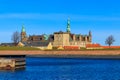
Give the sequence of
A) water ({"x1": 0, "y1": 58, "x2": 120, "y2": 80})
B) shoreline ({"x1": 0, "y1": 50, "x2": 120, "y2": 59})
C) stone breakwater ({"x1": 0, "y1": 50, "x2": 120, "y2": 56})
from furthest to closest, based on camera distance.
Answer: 1. stone breakwater ({"x1": 0, "y1": 50, "x2": 120, "y2": 56})
2. shoreline ({"x1": 0, "y1": 50, "x2": 120, "y2": 59})
3. water ({"x1": 0, "y1": 58, "x2": 120, "y2": 80})

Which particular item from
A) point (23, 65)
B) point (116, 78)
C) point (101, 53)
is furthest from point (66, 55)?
point (116, 78)

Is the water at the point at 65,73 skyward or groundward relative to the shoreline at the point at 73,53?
groundward

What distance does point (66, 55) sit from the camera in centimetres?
16588

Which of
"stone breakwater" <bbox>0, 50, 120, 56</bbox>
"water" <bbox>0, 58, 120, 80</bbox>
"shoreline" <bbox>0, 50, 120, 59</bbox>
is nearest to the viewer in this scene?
"water" <bbox>0, 58, 120, 80</bbox>

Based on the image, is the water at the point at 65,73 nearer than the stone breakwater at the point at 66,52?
Yes

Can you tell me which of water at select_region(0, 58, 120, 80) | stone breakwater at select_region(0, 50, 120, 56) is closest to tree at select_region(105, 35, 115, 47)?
stone breakwater at select_region(0, 50, 120, 56)

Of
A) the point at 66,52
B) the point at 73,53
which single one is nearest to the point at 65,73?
the point at 73,53

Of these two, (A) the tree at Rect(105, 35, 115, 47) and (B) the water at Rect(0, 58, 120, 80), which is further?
(A) the tree at Rect(105, 35, 115, 47)

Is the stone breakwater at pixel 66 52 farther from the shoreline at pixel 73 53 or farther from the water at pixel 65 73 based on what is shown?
the water at pixel 65 73

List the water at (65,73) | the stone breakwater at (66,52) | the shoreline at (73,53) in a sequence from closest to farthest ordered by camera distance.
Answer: the water at (65,73) < the shoreline at (73,53) < the stone breakwater at (66,52)

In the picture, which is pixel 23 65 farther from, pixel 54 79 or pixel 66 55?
pixel 66 55

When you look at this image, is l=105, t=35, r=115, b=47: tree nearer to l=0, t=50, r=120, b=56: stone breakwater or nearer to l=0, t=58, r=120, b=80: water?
l=0, t=50, r=120, b=56: stone breakwater

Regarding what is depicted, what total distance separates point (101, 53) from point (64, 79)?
334 feet

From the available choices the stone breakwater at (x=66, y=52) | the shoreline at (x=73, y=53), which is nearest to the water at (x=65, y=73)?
the shoreline at (x=73, y=53)
